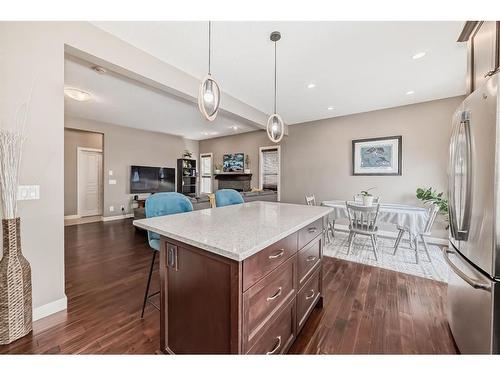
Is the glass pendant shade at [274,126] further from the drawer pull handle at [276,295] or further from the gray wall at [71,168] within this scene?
the gray wall at [71,168]

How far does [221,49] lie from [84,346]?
9.99ft

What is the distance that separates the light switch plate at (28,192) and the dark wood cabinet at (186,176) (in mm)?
5964

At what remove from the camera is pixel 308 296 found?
166cm

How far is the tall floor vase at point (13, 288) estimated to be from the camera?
4.68 feet

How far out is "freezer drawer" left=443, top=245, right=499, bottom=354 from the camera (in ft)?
3.52

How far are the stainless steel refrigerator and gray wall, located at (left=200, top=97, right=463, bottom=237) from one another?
321 centimetres

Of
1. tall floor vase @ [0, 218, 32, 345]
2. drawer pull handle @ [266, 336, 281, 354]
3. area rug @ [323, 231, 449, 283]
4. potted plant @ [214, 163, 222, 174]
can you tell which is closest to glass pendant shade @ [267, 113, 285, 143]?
area rug @ [323, 231, 449, 283]

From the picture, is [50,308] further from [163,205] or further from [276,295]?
[276,295]

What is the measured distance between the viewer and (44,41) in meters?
1.71

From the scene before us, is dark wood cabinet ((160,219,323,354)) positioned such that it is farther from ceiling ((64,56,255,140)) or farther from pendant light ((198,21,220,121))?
ceiling ((64,56,255,140))

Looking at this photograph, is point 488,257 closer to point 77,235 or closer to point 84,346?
point 84,346

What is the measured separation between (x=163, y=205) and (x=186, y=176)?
6244mm

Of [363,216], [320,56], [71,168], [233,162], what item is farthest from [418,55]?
[71,168]
